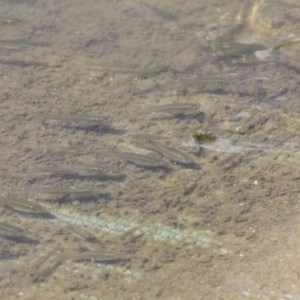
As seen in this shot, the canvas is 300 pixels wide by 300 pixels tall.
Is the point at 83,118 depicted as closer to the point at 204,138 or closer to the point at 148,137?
the point at 148,137

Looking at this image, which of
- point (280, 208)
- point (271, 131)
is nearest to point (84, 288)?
point (280, 208)

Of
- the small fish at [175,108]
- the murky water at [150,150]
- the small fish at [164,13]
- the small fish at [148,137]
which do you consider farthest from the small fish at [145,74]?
the small fish at [164,13]

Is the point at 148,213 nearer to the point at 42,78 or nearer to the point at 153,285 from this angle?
the point at 153,285

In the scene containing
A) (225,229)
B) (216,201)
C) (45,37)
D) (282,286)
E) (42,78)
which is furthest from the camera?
(45,37)

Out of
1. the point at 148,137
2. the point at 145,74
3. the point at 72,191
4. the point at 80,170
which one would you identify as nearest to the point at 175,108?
the point at 148,137

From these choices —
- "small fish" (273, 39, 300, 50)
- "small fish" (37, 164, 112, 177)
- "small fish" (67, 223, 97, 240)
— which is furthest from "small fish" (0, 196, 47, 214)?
"small fish" (273, 39, 300, 50)

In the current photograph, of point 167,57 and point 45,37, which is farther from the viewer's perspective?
point 45,37

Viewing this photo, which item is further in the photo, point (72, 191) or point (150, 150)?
point (150, 150)
